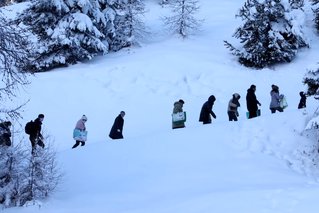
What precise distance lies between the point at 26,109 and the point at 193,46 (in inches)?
442

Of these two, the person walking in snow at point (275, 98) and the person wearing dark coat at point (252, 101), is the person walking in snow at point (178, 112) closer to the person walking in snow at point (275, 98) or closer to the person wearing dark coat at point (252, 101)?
the person wearing dark coat at point (252, 101)

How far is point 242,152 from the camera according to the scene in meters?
12.8

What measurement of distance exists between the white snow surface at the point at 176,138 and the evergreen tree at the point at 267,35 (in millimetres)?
650

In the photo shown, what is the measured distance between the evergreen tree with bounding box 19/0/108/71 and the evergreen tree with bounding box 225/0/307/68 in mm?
7509

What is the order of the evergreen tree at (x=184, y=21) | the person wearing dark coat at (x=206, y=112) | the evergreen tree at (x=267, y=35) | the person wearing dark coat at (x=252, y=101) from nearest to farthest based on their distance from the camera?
the person wearing dark coat at (x=206, y=112), the person wearing dark coat at (x=252, y=101), the evergreen tree at (x=267, y=35), the evergreen tree at (x=184, y=21)

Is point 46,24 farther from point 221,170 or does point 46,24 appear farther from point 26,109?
point 221,170

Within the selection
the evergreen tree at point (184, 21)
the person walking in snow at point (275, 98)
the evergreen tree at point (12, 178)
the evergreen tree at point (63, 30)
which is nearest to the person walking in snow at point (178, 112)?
the person walking in snow at point (275, 98)

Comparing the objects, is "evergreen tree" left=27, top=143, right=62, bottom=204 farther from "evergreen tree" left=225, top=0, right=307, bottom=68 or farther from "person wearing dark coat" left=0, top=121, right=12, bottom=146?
"evergreen tree" left=225, top=0, right=307, bottom=68

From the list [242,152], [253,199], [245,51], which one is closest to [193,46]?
[245,51]

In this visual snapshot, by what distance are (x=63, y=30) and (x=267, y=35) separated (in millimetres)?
10628

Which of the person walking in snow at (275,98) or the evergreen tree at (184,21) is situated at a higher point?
the evergreen tree at (184,21)

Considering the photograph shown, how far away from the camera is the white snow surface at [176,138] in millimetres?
9781

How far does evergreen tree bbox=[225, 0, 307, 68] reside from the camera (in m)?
24.6

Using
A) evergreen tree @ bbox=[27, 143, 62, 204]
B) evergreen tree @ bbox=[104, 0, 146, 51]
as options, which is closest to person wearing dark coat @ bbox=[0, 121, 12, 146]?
evergreen tree @ bbox=[27, 143, 62, 204]
